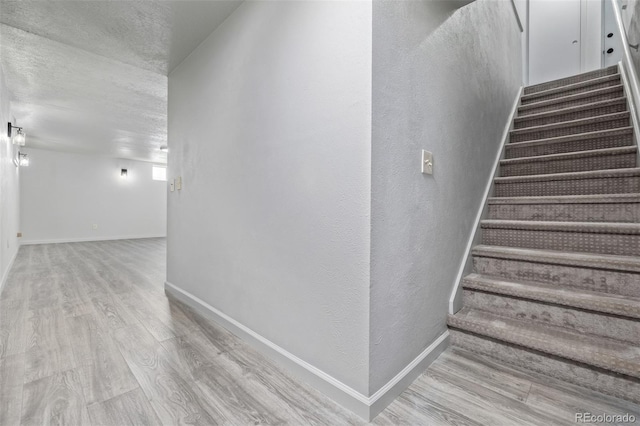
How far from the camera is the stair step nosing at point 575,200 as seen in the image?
1749 millimetres

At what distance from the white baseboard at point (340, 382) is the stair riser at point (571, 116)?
2614 mm

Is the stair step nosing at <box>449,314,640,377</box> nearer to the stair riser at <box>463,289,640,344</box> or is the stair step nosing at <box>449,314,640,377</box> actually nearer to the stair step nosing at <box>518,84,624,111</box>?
the stair riser at <box>463,289,640,344</box>

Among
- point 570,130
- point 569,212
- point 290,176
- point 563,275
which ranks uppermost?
point 570,130

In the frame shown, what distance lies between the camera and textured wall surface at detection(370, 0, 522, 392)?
1.19 metres

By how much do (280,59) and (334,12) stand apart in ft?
1.33

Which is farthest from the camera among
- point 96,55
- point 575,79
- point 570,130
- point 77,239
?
point 77,239

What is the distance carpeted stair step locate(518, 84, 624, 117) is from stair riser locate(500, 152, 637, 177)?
1079 mm

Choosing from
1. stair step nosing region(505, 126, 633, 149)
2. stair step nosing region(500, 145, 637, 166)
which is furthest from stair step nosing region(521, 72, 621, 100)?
stair step nosing region(500, 145, 637, 166)

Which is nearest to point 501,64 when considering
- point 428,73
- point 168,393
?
point 428,73

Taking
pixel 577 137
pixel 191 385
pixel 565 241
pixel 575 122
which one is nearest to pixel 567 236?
pixel 565 241

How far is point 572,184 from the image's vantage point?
2.12 meters

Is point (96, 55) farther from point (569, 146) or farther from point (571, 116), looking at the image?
point (571, 116)

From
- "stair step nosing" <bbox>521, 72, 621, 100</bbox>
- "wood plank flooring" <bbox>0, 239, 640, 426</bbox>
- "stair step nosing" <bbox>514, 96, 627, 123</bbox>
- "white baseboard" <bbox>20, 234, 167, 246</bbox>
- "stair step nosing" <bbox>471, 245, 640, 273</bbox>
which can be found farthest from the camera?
"white baseboard" <bbox>20, 234, 167, 246</bbox>

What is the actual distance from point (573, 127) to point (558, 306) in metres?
1.96
